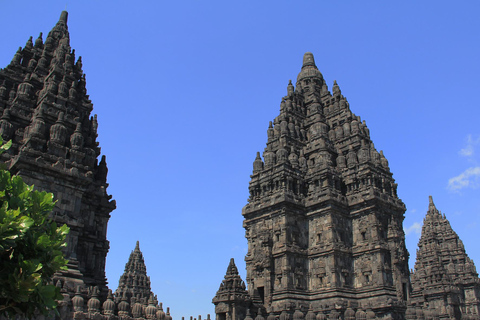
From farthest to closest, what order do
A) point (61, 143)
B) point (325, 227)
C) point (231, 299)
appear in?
point (325, 227), point (231, 299), point (61, 143)

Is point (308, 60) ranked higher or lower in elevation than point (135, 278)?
higher

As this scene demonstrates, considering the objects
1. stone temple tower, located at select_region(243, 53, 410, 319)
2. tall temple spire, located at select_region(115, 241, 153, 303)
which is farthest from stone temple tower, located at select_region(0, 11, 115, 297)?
tall temple spire, located at select_region(115, 241, 153, 303)

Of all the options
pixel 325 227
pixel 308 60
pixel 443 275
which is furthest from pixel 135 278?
pixel 443 275

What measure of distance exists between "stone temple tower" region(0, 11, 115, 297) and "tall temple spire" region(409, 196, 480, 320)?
91.9 feet

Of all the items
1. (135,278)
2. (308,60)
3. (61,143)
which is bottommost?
(135,278)

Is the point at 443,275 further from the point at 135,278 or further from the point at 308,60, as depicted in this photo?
the point at 135,278

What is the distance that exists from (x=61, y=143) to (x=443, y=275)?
44853 mm

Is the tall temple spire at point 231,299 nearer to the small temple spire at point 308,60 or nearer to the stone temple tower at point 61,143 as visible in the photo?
the stone temple tower at point 61,143

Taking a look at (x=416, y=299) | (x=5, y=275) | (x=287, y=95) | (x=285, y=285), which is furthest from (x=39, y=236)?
(x=416, y=299)

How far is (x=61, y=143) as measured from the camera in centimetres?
2653

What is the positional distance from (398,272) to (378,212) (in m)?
5.80

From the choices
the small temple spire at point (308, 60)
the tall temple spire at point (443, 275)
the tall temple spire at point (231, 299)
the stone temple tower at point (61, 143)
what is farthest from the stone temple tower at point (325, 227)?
the stone temple tower at point (61, 143)

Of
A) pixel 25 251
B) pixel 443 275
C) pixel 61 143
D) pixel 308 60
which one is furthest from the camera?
pixel 308 60

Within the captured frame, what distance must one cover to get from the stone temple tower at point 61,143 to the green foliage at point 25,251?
40.5 feet
